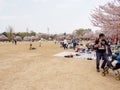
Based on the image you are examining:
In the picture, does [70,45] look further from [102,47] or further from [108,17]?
[102,47]

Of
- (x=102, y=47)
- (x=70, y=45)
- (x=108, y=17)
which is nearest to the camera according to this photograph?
(x=102, y=47)

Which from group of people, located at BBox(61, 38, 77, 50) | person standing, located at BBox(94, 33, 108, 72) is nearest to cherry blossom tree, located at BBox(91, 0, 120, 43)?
person standing, located at BBox(94, 33, 108, 72)

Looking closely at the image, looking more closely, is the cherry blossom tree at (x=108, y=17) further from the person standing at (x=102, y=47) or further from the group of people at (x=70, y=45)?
the group of people at (x=70, y=45)

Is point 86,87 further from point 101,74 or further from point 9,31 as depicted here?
point 9,31

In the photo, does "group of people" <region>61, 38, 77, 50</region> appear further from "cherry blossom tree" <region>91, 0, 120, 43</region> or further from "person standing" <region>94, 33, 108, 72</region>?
"person standing" <region>94, 33, 108, 72</region>

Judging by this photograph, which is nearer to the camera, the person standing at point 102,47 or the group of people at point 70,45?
the person standing at point 102,47

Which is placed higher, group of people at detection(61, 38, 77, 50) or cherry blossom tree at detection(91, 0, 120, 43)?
cherry blossom tree at detection(91, 0, 120, 43)

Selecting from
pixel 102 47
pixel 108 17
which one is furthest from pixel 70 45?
pixel 102 47

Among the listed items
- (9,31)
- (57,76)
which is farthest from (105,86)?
(9,31)

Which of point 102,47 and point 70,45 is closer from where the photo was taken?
point 102,47

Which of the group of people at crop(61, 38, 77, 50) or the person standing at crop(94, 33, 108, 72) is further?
the group of people at crop(61, 38, 77, 50)

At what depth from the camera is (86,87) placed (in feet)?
18.4

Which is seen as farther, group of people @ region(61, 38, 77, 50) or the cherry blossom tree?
group of people @ region(61, 38, 77, 50)

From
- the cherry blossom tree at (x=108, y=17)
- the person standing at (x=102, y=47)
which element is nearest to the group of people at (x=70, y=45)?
the cherry blossom tree at (x=108, y=17)
